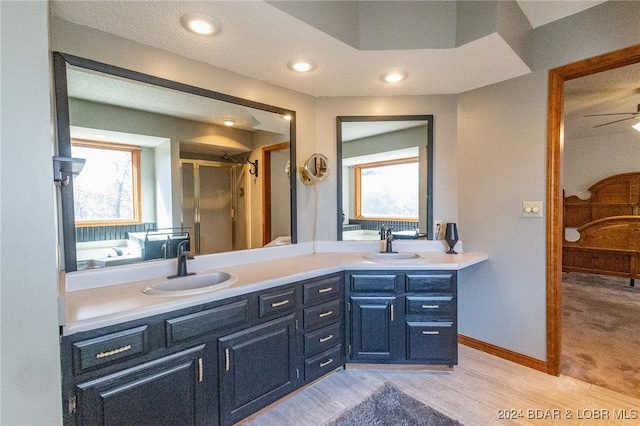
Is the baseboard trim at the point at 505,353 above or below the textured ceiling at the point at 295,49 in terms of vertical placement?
below

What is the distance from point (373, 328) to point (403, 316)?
227 mm

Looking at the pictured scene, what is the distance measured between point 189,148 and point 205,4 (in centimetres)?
86

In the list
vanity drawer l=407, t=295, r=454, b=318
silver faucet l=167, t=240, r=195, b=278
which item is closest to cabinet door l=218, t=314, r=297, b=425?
silver faucet l=167, t=240, r=195, b=278

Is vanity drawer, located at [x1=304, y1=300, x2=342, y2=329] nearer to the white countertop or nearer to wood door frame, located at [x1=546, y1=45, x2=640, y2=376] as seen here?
the white countertop

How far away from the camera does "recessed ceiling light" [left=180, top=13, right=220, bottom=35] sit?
1478mm

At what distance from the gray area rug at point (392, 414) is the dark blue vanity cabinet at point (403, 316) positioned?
298 mm

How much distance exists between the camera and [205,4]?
4.52ft

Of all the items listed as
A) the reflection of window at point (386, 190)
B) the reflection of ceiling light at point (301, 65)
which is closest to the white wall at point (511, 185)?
the reflection of window at point (386, 190)

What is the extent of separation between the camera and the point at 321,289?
1960 mm

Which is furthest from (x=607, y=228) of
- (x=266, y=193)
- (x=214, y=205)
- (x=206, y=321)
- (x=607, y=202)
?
(x=206, y=321)

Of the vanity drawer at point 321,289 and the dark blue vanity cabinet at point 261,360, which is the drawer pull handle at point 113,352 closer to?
the dark blue vanity cabinet at point 261,360

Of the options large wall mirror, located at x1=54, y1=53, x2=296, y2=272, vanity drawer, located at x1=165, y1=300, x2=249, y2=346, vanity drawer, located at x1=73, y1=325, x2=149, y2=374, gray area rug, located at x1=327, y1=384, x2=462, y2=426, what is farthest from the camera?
gray area rug, located at x1=327, y1=384, x2=462, y2=426

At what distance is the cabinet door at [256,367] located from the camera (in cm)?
154

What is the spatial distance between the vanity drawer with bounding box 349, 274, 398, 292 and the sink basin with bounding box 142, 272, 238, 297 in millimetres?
829
